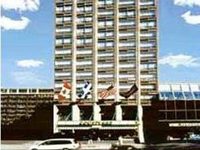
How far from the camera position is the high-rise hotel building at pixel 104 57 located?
392ft

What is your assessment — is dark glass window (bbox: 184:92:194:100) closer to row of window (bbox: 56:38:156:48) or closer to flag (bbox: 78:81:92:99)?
row of window (bbox: 56:38:156:48)

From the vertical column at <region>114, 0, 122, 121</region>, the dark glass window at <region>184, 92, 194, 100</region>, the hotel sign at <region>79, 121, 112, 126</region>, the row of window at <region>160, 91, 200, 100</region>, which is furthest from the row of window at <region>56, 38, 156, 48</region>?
the hotel sign at <region>79, 121, 112, 126</region>

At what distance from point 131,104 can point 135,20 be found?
20785mm

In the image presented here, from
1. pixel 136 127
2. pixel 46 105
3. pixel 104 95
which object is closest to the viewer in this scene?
pixel 104 95

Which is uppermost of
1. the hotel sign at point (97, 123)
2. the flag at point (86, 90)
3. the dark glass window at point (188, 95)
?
the flag at point (86, 90)

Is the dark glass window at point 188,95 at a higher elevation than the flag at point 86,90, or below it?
below

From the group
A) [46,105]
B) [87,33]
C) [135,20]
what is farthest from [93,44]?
[46,105]

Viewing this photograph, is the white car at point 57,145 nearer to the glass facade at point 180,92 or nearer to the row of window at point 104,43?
the glass facade at point 180,92

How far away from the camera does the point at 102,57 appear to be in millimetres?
122312

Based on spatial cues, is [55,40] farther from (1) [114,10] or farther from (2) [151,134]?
(2) [151,134]

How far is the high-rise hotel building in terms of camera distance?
392 ft

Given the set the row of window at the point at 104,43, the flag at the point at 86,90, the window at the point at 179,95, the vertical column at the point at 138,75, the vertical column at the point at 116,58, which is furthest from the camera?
the row of window at the point at 104,43

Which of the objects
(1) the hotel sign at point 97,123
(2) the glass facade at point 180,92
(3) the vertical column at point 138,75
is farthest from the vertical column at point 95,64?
(2) the glass facade at point 180,92

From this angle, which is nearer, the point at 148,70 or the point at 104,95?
the point at 104,95
